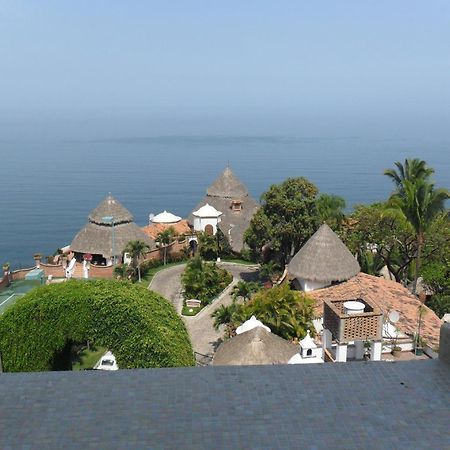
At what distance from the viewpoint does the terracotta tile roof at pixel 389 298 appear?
2201 cm

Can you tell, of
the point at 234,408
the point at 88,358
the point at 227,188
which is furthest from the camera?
the point at 227,188

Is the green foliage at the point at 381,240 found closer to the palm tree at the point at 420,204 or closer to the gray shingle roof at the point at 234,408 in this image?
the palm tree at the point at 420,204

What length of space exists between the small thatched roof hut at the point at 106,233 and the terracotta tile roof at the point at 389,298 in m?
16.5

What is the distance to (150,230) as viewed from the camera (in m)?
43.7

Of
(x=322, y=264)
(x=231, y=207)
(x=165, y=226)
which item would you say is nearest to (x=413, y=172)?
(x=322, y=264)

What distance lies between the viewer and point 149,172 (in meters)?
117

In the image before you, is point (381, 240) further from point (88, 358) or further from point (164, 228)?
point (164, 228)

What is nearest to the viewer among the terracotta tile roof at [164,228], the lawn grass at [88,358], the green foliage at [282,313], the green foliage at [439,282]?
the lawn grass at [88,358]

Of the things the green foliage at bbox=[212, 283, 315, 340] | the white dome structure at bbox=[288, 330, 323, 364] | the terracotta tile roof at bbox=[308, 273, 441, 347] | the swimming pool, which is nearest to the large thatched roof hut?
the terracotta tile roof at bbox=[308, 273, 441, 347]

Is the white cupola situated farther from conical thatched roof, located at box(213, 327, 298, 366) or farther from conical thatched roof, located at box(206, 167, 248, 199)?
conical thatched roof, located at box(213, 327, 298, 366)

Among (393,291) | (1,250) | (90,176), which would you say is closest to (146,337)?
(393,291)

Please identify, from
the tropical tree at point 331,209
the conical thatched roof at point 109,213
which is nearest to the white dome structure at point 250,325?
the tropical tree at point 331,209

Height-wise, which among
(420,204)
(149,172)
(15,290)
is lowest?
(15,290)

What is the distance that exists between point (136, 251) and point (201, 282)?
605 centimetres
